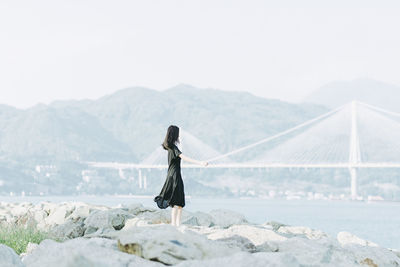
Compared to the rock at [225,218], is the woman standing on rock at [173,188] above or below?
above

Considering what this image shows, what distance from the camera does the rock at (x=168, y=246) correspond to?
5.39m

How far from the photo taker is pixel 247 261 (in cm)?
480

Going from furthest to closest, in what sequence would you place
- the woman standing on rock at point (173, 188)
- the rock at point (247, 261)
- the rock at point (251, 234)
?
the woman standing on rock at point (173, 188)
the rock at point (251, 234)
the rock at point (247, 261)

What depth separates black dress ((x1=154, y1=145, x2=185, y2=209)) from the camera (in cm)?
834

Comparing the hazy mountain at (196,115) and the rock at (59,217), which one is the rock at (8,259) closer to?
the rock at (59,217)

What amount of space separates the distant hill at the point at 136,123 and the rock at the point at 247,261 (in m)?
106

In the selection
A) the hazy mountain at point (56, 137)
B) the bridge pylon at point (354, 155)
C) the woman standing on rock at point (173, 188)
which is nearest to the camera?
the woman standing on rock at point (173, 188)

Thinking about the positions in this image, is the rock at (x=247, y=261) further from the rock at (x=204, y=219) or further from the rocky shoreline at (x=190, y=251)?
the rock at (x=204, y=219)

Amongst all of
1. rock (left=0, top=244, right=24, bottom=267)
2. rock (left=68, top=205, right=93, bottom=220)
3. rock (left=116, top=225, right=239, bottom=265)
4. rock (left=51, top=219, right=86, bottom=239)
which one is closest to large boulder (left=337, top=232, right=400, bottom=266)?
rock (left=116, top=225, right=239, bottom=265)

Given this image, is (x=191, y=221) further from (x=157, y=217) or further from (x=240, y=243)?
(x=240, y=243)

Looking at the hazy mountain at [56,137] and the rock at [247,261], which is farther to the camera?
the hazy mountain at [56,137]

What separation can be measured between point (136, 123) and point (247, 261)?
143 m

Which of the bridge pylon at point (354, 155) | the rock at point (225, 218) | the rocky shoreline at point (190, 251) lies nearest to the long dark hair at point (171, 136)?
the rocky shoreline at point (190, 251)

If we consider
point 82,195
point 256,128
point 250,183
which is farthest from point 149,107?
point 82,195
